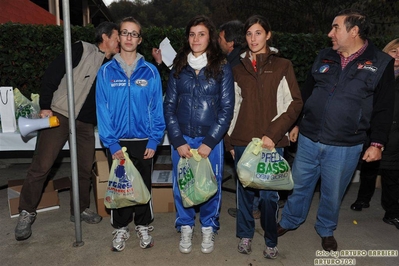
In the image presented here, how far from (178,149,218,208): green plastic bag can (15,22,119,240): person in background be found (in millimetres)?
1158

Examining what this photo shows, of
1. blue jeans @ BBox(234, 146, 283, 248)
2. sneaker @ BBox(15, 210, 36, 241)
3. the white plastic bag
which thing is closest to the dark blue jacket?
blue jeans @ BBox(234, 146, 283, 248)

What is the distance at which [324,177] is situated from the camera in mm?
3002

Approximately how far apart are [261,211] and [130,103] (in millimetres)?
1424

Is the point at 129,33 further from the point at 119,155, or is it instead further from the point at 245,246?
the point at 245,246

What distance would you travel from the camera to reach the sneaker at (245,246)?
3.03 meters

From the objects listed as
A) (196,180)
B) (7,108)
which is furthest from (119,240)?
(7,108)

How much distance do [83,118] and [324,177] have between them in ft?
7.55

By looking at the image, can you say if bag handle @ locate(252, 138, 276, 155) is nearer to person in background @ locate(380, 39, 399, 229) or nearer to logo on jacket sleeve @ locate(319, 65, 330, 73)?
logo on jacket sleeve @ locate(319, 65, 330, 73)

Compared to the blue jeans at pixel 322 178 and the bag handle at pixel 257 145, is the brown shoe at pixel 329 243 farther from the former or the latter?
the bag handle at pixel 257 145

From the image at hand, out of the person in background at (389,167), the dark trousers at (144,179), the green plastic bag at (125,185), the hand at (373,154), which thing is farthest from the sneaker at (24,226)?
the person in background at (389,167)

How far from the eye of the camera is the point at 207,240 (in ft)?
10.0

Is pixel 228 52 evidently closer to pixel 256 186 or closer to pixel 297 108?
pixel 297 108

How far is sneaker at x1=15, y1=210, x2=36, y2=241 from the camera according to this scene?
10.5ft

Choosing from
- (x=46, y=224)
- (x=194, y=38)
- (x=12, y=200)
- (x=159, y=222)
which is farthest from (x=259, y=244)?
(x=12, y=200)
